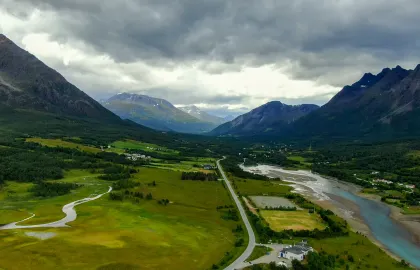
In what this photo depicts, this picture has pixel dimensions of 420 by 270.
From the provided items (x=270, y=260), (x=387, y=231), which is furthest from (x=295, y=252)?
(x=387, y=231)

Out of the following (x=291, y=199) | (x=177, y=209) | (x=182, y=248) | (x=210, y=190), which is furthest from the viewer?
(x=210, y=190)

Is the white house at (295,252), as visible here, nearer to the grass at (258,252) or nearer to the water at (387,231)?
the grass at (258,252)

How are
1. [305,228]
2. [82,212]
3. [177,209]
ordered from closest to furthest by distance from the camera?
[305,228], [82,212], [177,209]

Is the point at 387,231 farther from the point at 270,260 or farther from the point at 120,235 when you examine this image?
the point at 120,235

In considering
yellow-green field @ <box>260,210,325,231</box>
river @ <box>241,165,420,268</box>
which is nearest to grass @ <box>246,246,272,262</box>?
yellow-green field @ <box>260,210,325,231</box>

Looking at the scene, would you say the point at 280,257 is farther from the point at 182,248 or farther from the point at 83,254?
the point at 83,254

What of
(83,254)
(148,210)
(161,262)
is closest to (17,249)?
(83,254)
